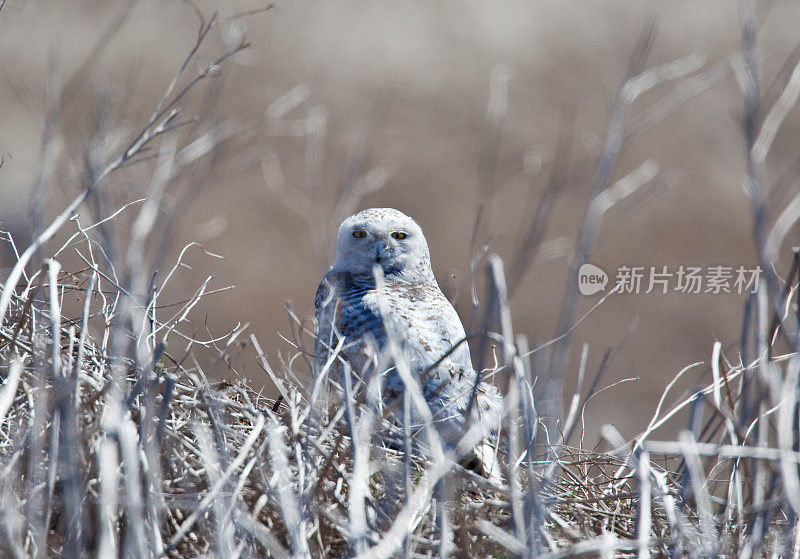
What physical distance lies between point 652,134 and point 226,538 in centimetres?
703

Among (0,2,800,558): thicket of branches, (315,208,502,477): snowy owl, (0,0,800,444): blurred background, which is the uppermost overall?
(0,0,800,444): blurred background

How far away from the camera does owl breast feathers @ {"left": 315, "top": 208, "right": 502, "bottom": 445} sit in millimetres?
2018

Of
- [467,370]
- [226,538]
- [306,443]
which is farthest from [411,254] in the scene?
[226,538]

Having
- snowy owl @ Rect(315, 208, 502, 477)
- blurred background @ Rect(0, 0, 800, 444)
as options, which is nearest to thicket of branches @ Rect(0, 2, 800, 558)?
snowy owl @ Rect(315, 208, 502, 477)

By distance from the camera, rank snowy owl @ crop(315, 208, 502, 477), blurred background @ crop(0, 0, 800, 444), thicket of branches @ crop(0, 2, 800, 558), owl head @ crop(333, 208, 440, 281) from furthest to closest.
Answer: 1. blurred background @ crop(0, 0, 800, 444)
2. owl head @ crop(333, 208, 440, 281)
3. snowy owl @ crop(315, 208, 502, 477)
4. thicket of branches @ crop(0, 2, 800, 558)

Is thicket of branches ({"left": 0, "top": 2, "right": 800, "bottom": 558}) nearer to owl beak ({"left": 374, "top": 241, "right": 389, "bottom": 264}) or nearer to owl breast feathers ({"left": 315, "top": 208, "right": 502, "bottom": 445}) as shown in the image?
owl breast feathers ({"left": 315, "top": 208, "right": 502, "bottom": 445})

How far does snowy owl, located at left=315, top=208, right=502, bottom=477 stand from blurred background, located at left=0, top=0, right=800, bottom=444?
4.12m

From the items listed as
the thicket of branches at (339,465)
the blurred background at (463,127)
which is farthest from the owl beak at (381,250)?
the blurred background at (463,127)

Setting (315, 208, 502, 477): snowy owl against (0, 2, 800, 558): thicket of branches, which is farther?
(315, 208, 502, 477): snowy owl

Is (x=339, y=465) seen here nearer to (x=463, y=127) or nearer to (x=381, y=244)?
(x=381, y=244)

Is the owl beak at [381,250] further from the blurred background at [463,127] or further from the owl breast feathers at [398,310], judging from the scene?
the blurred background at [463,127]

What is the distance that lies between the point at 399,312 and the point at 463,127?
18.4 ft

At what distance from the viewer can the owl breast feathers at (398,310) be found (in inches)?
79.4

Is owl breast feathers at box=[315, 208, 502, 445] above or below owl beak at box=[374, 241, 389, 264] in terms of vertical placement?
below
